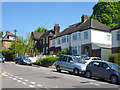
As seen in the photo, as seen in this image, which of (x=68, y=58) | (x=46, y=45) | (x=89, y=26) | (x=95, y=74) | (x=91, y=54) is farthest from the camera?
(x=46, y=45)

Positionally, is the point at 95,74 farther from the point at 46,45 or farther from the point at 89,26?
the point at 46,45

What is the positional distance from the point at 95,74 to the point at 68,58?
4.47 metres

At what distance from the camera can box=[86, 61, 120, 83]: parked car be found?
12.1 m

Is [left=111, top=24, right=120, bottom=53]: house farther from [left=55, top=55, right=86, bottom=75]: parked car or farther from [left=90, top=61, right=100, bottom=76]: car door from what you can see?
[left=90, top=61, right=100, bottom=76]: car door

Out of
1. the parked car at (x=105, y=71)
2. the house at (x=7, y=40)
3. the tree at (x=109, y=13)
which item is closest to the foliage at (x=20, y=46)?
the house at (x=7, y=40)

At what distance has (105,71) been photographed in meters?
12.9

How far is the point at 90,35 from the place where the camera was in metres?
31.2

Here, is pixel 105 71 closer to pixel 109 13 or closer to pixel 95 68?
pixel 95 68

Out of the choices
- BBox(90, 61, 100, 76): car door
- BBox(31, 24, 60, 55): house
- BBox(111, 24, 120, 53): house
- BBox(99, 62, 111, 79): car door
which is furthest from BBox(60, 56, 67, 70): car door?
BBox(31, 24, 60, 55): house

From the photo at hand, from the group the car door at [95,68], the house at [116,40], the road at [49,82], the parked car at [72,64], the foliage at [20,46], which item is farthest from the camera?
the foliage at [20,46]

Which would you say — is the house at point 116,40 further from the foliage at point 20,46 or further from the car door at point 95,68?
the foliage at point 20,46

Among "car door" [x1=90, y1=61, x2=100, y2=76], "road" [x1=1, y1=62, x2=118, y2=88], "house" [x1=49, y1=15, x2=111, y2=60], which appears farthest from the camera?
"house" [x1=49, y1=15, x2=111, y2=60]

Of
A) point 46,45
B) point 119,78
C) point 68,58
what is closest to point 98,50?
point 68,58

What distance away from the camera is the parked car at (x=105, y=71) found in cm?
1211
